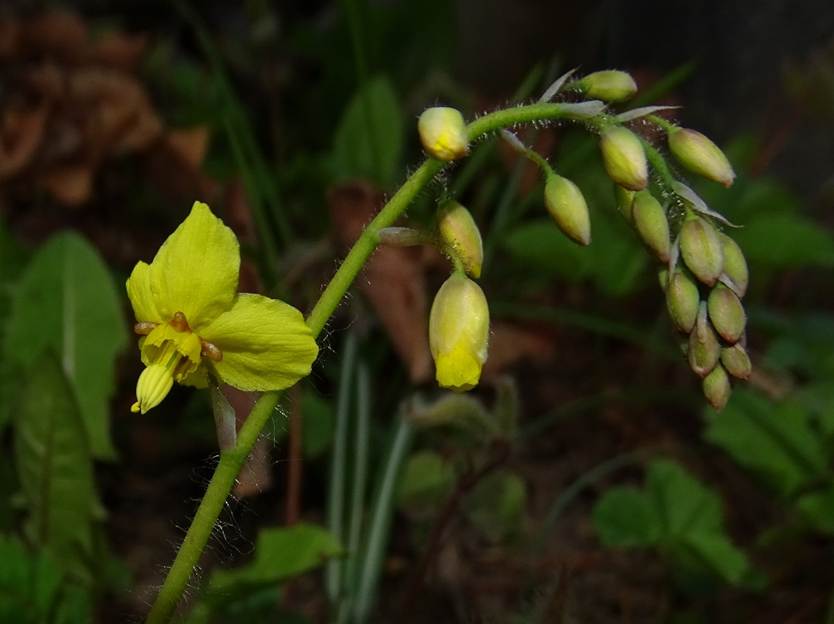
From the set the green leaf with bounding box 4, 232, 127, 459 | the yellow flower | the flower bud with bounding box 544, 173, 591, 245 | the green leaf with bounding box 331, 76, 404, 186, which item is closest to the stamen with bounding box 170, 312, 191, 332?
the yellow flower

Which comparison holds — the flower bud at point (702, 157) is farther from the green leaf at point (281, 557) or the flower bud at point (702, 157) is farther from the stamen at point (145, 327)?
the green leaf at point (281, 557)

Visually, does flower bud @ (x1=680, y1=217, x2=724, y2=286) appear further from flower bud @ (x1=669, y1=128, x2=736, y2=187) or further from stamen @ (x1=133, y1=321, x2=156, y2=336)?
stamen @ (x1=133, y1=321, x2=156, y2=336)

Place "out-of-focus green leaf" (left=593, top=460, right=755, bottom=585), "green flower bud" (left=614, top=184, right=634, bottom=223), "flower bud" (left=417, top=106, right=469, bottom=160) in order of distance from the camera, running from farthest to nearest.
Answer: "out-of-focus green leaf" (left=593, top=460, right=755, bottom=585)
"green flower bud" (left=614, top=184, right=634, bottom=223)
"flower bud" (left=417, top=106, right=469, bottom=160)

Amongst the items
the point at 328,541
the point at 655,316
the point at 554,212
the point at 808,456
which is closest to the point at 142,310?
the point at 554,212

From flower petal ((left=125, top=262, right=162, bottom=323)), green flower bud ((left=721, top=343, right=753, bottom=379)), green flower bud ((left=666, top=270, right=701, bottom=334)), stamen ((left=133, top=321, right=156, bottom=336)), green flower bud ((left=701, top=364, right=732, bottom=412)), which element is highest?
green flower bud ((left=666, top=270, right=701, bottom=334))

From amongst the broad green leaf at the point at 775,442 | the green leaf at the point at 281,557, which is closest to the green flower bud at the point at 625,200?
the green leaf at the point at 281,557

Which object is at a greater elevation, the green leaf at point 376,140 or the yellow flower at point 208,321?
the yellow flower at point 208,321
